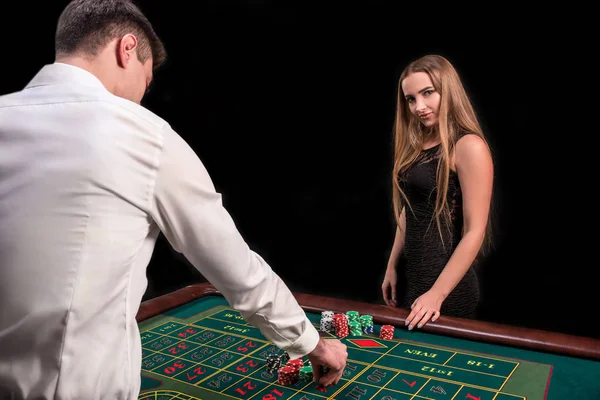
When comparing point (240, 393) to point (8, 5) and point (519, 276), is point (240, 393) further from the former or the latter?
point (8, 5)

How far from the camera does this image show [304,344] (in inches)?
55.6

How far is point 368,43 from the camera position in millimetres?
3861

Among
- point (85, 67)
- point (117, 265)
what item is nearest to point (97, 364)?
point (117, 265)

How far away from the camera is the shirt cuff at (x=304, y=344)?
1408mm

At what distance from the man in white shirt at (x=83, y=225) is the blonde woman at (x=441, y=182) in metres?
1.38

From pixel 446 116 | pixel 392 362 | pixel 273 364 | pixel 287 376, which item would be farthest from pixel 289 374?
pixel 446 116

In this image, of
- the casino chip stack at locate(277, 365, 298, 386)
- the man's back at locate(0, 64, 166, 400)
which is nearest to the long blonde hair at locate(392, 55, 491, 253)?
the casino chip stack at locate(277, 365, 298, 386)

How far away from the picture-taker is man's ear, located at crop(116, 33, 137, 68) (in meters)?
1.29

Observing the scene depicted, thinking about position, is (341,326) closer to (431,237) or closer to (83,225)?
(431,237)

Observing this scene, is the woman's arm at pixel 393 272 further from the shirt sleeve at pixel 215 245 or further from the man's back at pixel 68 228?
the man's back at pixel 68 228

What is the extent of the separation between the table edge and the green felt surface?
0.03 meters

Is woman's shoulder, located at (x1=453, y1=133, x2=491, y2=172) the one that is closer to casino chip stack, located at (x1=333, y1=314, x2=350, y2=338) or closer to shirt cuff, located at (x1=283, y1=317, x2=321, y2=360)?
casino chip stack, located at (x1=333, y1=314, x2=350, y2=338)

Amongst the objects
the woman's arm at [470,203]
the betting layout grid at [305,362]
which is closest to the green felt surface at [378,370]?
the betting layout grid at [305,362]

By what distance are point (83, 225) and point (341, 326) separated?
1128mm
